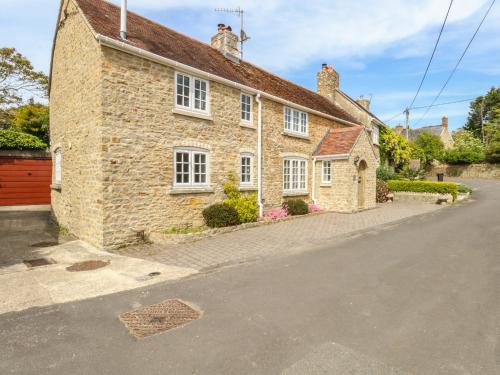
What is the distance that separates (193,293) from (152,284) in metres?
1.02

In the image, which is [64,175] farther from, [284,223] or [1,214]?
[284,223]

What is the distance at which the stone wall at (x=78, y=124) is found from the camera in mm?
9023

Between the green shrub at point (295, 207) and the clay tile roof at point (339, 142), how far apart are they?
3493 millimetres

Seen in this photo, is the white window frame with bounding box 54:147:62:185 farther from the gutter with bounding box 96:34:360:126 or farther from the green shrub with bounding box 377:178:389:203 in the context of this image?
the green shrub with bounding box 377:178:389:203

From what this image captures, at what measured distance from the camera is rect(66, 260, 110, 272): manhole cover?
6988 millimetres

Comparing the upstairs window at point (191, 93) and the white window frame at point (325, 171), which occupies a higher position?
the upstairs window at point (191, 93)

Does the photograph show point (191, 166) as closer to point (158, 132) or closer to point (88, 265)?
point (158, 132)

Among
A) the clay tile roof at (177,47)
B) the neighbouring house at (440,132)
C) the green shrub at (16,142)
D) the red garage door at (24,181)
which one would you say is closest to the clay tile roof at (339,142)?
the clay tile roof at (177,47)

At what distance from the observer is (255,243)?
9.31 meters

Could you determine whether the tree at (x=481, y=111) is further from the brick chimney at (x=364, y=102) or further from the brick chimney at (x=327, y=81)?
the brick chimney at (x=327, y=81)

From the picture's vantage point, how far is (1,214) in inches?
563

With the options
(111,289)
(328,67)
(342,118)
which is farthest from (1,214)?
(328,67)

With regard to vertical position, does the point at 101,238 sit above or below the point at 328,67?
below

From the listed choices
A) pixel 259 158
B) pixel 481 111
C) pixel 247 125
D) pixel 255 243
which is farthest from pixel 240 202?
pixel 481 111
